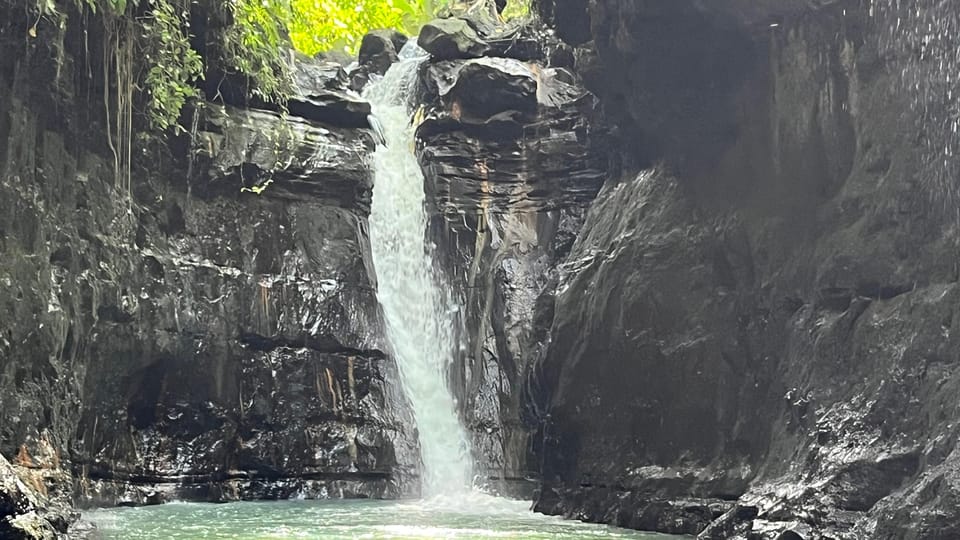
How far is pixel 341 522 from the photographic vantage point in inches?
386

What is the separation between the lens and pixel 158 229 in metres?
13.7

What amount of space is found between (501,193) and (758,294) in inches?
297

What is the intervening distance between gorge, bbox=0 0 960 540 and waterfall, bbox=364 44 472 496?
5 centimetres

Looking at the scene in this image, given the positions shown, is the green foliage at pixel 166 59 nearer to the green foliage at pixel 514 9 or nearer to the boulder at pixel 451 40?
the boulder at pixel 451 40

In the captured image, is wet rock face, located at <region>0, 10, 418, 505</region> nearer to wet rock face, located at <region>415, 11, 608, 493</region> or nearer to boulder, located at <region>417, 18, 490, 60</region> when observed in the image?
wet rock face, located at <region>415, 11, 608, 493</region>

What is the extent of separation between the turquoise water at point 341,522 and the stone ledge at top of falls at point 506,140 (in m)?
5.12

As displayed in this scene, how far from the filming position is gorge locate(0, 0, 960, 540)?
743 cm

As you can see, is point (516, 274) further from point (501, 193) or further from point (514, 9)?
point (514, 9)

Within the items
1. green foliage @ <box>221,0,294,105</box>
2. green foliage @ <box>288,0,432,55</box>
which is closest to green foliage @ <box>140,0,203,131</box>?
green foliage @ <box>221,0,294,105</box>

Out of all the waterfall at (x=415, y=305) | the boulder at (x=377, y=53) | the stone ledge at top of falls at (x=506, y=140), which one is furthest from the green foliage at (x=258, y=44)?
the boulder at (x=377, y=53)

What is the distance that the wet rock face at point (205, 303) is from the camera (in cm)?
1044

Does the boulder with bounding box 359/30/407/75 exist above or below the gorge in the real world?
above

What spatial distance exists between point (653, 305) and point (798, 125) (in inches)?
88.1

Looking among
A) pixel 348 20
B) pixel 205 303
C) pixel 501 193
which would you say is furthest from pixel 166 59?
pixel 348 20
